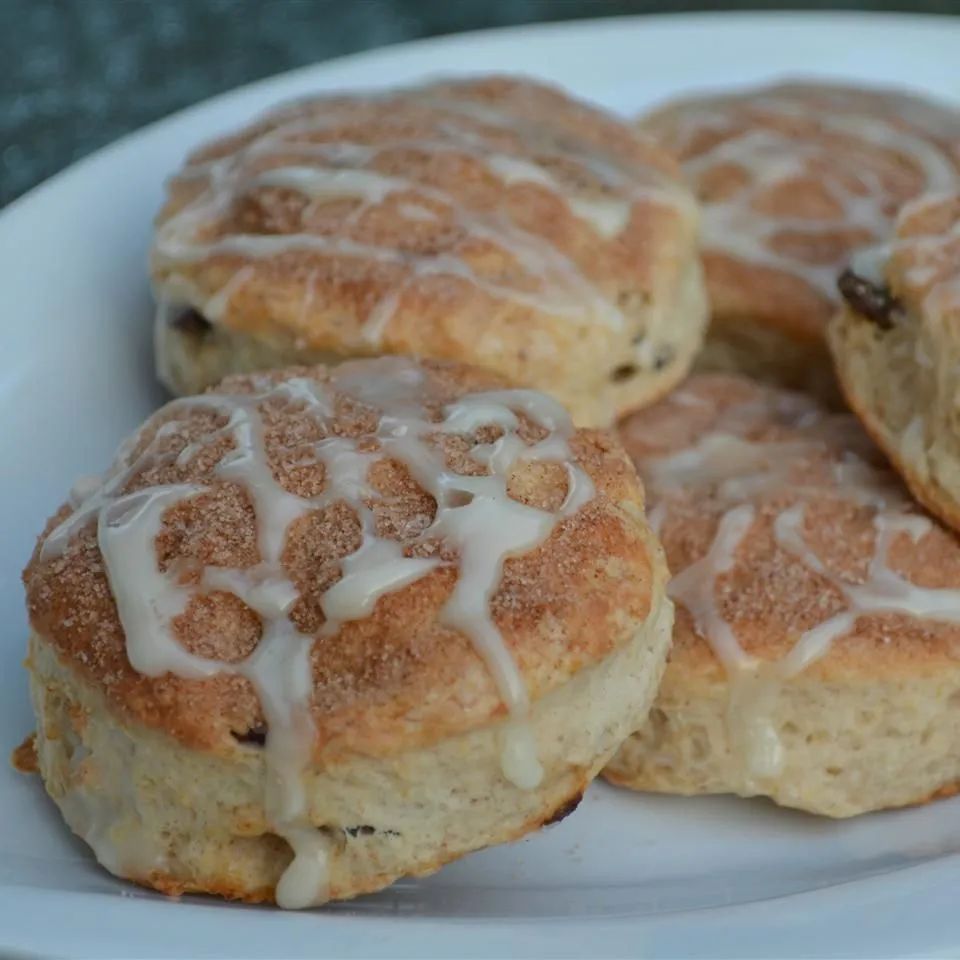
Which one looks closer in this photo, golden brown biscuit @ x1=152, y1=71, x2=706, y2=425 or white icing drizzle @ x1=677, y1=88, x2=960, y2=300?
golden brown biscuit @ x1=152, y1=71, x2=706, y2=425

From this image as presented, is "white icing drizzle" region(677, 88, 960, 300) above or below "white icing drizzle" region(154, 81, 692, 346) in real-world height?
below

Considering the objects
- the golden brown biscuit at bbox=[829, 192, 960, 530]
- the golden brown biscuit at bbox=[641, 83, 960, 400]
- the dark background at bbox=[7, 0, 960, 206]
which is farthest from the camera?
the dark background at bbox=[7, 0, 960, 206]

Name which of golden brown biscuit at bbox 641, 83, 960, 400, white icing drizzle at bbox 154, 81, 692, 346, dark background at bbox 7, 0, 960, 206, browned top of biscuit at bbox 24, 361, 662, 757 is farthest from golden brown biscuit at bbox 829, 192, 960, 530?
dark background at bbox 7, 0, 960, 206

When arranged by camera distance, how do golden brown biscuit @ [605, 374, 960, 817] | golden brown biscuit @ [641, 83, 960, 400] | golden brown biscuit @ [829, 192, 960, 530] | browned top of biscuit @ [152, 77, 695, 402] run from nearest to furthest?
golden brown biscuit @ [605, 374, 960, 817] < golden brown biscuit @ [829, 192, 960, 530] < browned top of biscuit @ [152, 77, 695, 402] < golden brown biscuit @ [641, 83, 960, 400]

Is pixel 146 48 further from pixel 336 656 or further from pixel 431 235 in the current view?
pixel 336 656

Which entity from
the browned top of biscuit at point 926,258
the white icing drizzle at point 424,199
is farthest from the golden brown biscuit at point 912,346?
the white icing drizzle at point 424,199

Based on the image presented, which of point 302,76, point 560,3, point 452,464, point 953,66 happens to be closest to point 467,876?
point 452,464

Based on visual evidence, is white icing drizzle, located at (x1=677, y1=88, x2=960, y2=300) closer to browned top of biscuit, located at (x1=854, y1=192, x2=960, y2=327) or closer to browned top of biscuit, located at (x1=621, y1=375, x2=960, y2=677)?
browned top of biscuit, located at (x1=854, y1=192, x2=960, y2=327)

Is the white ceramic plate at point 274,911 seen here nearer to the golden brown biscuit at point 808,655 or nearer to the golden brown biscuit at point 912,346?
the golden brown biscuit at point 808,655
